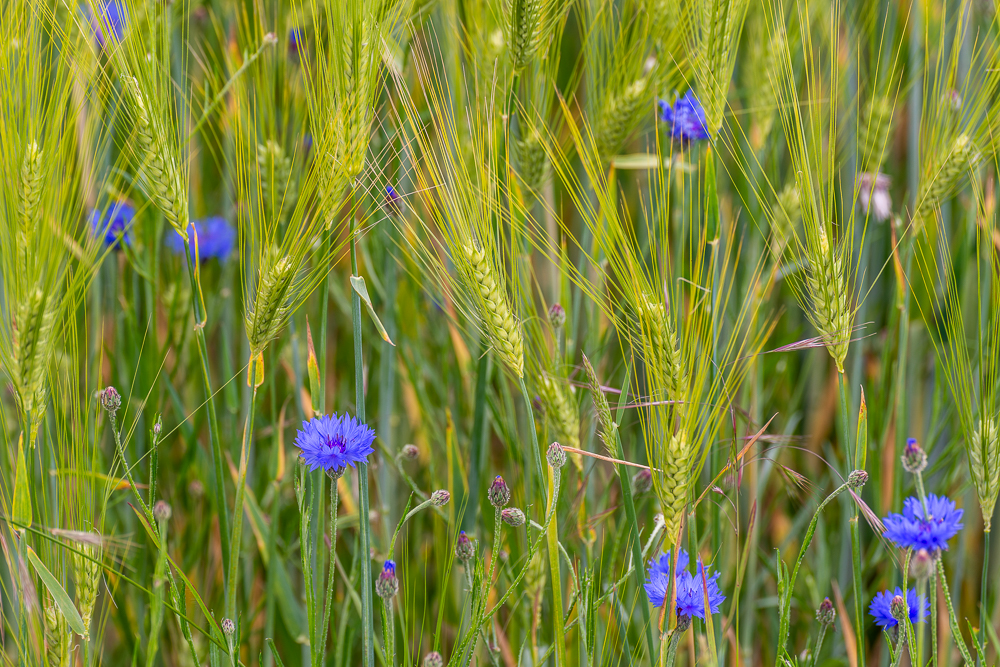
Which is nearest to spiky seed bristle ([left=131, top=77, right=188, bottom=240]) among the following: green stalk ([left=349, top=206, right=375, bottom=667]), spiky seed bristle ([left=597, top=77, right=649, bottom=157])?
green stalk ([left=349, top=206, right=375, bottom=667])

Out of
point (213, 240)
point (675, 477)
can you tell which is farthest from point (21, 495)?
point (213, 240)

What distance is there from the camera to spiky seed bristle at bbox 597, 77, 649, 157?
70 centimetres

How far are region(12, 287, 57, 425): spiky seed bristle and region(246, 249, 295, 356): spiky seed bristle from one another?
13 centimetres

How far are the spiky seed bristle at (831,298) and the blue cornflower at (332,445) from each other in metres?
0.31

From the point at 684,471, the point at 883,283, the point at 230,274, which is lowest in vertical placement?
the point at 684,471

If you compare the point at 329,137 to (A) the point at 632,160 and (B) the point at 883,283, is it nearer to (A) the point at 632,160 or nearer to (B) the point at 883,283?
(A) the point at 632,160

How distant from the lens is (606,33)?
0.80 m

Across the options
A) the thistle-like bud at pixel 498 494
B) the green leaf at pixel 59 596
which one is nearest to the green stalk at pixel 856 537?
the thistle-like bud at pixel 498 494

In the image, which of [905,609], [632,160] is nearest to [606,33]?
[632,160]

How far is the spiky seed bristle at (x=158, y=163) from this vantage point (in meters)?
0.56

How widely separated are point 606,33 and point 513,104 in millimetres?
183

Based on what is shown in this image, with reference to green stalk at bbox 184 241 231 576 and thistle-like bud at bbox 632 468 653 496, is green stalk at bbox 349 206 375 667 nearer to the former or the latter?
green stalk at bbox 184 241 231 576

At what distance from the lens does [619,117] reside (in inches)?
28.0

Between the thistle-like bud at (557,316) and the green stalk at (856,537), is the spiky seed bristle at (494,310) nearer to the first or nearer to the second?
the thistle-like bud at (557,316)
